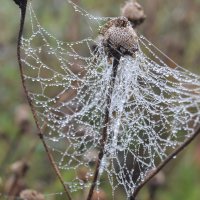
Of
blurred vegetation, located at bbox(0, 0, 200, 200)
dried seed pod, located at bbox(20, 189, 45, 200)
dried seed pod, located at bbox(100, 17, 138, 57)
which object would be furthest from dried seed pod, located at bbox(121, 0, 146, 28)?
blurred vegetation, located at bbox(0, 0, 200, 200)

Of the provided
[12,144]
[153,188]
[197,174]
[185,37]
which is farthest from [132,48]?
[185,37]

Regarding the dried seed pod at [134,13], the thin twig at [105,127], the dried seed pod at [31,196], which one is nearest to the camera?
the thin twig at [105,127]

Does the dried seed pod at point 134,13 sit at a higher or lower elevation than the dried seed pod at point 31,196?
higher

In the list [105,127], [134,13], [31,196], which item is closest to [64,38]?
[134,13]

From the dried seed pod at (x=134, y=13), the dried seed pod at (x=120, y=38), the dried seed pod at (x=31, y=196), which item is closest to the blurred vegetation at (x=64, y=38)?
the dried seed pod at (x=31, y=196)

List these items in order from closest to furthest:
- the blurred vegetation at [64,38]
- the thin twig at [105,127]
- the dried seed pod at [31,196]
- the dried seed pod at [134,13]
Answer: the thin twig at [105,127], the dried seed pod at [31,196], the dried seed pod at [134,13], the blurred vegetation at [64,38]

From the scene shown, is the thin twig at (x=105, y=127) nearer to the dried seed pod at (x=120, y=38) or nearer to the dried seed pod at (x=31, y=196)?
the dried seed pod at (x=120, y=38)
